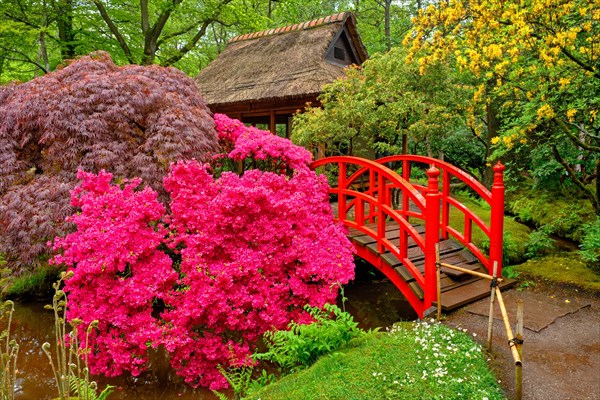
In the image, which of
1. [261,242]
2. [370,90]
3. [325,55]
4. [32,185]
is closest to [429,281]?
[261,242]

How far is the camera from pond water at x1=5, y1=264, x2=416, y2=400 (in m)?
5.38

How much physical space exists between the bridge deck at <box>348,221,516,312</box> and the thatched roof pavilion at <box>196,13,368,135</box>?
6.13m

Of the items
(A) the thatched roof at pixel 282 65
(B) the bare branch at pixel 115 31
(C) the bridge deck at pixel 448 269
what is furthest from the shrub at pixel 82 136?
(B) the bare branch at pixel 115 31

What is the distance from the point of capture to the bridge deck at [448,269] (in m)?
5.15

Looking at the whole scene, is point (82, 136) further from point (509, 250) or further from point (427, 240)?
point (509, 250)

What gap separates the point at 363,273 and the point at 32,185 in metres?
6.01

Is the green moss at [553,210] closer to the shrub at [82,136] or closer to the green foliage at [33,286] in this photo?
the shrub at [82,136]

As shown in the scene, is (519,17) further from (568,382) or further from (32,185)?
(32,185)

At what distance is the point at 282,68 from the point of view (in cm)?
1354

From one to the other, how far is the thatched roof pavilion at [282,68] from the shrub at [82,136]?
19.7 ft

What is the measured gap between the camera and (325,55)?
13.6m

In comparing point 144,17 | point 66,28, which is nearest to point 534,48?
point 144,17

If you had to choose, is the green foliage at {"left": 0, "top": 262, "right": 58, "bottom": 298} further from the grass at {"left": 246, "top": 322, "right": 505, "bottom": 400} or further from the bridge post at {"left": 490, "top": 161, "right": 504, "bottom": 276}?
the bridge post at {"left": 490, "top": 161, "right": 504, "bottom": 276}

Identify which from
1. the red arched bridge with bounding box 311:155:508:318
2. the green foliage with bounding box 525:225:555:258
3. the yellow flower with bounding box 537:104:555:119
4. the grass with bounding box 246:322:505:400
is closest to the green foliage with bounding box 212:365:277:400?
the grass with bounding box 246:322:505:400
